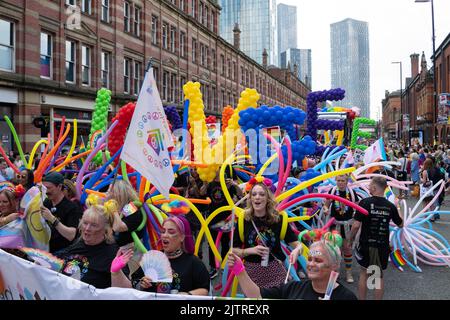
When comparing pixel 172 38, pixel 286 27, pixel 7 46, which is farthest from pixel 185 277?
pixel 286 27

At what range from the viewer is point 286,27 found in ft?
650

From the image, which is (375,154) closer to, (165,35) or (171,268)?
(171,268)

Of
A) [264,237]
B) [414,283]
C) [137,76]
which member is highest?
[137,76]

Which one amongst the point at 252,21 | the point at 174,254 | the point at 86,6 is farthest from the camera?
the point at 252,21

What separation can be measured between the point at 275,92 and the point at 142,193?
60827mm

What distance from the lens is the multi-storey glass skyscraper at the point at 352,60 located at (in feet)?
581

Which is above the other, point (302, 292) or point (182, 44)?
point (182, 44)

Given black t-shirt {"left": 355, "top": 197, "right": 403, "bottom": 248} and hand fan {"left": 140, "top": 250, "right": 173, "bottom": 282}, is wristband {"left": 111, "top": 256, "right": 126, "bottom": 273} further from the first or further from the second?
black t-shirt {"left": 355, "top": 197, "right": 403, "bottom": 248}

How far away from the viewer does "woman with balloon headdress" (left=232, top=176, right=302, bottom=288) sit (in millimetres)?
3697

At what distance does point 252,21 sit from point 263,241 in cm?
10704

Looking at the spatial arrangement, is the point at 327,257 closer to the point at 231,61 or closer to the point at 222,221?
the point at 222,221

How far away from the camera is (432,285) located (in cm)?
606

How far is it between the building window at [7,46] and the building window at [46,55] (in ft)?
5.25

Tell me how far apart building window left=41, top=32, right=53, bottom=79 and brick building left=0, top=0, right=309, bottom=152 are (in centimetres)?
4
